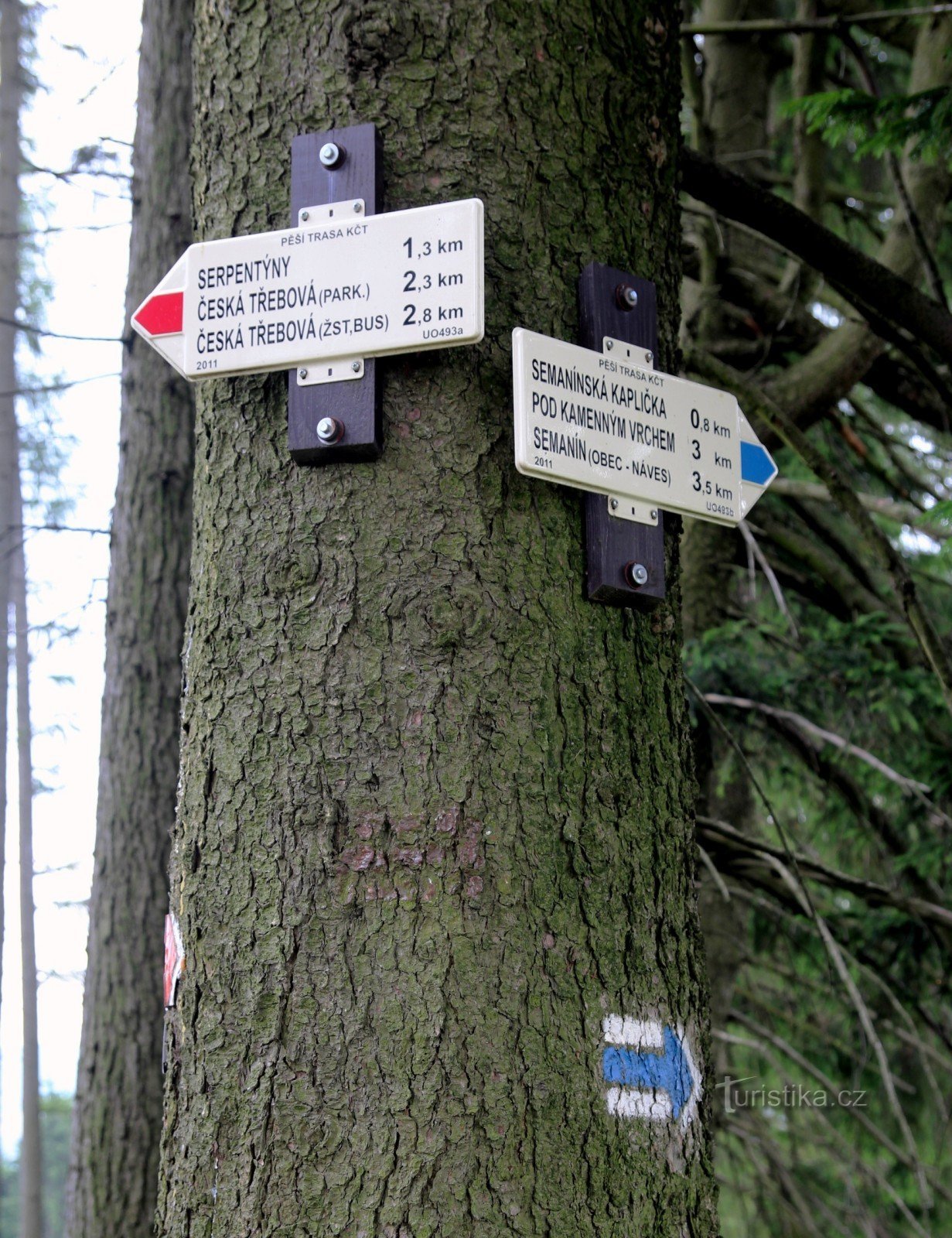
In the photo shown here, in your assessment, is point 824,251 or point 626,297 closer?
point 626,297

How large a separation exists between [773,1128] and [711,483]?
5.36m

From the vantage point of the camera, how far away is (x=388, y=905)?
135 cm

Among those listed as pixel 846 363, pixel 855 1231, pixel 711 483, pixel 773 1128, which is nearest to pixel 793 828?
pixel 773 1128

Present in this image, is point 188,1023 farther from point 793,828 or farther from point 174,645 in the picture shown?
point 793,828

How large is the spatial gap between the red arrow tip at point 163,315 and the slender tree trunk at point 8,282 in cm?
1096

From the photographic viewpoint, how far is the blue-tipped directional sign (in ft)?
4.56

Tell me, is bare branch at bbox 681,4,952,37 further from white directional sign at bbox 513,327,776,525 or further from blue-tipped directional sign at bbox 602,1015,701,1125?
blue-tipped directional sign at bbox 602,1015,701,1125

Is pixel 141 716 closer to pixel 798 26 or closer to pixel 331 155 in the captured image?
pixel 331 155

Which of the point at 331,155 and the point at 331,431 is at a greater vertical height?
the point at 331,155

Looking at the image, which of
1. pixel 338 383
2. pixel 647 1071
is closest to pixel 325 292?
pixel 338 383
